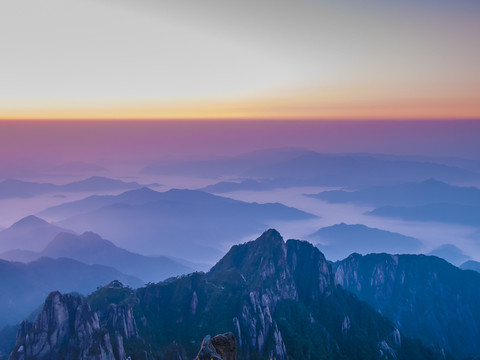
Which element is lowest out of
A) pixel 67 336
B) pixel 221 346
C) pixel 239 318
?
pixel 239 318

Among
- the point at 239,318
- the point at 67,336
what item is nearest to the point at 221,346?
the point at 67,336

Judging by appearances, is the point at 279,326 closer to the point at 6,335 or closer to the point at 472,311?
the point at 6,335

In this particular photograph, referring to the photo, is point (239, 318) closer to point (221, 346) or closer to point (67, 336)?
point (67, 336)

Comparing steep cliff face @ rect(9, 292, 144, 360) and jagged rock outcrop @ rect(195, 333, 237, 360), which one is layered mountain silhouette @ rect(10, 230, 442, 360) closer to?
steep cliff face @ rect(9, 292, 144, 360)

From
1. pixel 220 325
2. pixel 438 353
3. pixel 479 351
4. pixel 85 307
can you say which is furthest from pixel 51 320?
pixel 479 351

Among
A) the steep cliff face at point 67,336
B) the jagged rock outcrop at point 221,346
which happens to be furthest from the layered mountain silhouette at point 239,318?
the jagged rock outcrop at point 221,346

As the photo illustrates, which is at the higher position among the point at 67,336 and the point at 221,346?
the point at 221,346
